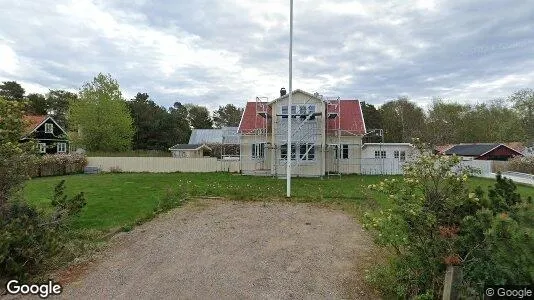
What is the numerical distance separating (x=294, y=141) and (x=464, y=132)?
39.5m

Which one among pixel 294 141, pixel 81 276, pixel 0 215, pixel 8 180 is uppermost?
pixel 294 141

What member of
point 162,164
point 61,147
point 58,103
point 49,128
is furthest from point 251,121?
point 58,103

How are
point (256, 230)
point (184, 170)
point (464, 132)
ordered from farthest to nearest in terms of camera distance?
point (464, 132) → point (184, 170) → point (256, 230)

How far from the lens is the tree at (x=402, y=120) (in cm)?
5156

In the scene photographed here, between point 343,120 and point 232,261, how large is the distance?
73.0 feet

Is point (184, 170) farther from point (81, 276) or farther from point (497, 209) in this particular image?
point (497, 209)

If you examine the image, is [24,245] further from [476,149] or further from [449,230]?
[476,149]

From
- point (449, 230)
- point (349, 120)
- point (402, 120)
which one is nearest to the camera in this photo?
point (449, 230)

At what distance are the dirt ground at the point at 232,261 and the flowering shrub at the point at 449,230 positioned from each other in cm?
90

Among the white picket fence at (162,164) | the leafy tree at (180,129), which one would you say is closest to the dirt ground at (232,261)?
the white picket fence at (162,164)

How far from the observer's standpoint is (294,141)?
80.5ft

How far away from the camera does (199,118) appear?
6869 centimetres

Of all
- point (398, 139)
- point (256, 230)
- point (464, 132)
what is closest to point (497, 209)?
point (256, 230)

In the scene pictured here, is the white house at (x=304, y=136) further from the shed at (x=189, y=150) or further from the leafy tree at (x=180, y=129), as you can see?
the leafy tree at (x=180, y=129)
